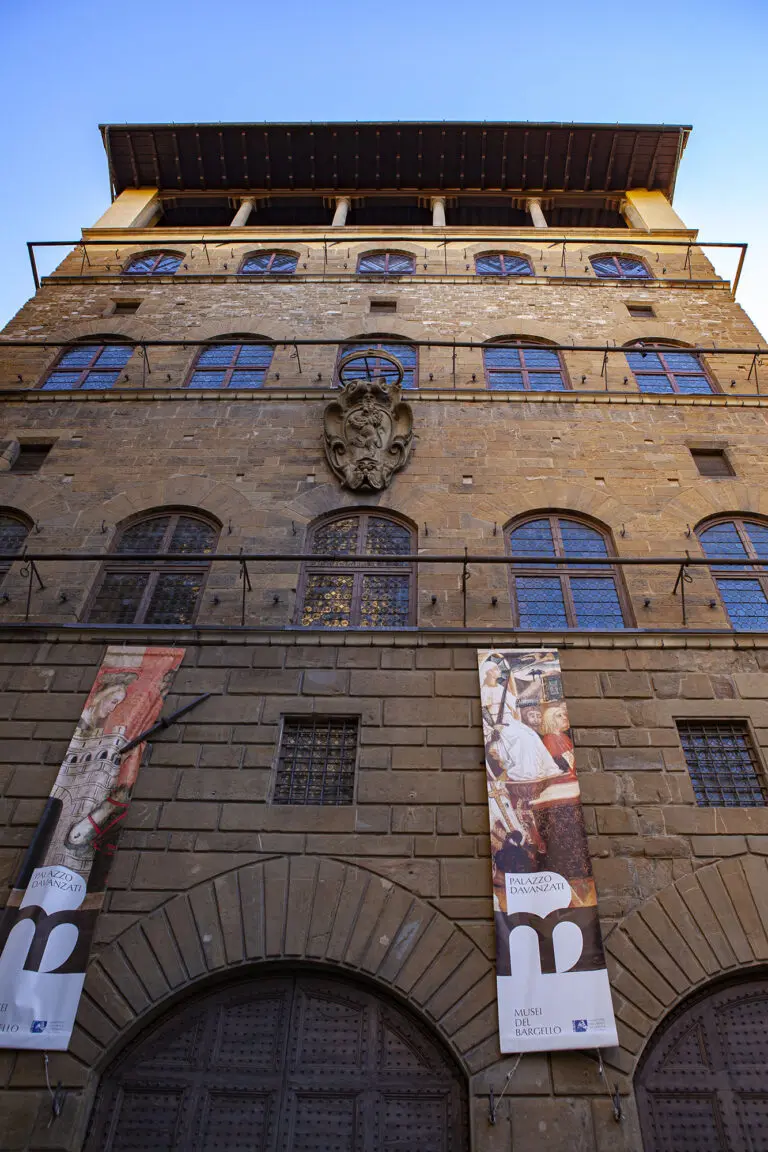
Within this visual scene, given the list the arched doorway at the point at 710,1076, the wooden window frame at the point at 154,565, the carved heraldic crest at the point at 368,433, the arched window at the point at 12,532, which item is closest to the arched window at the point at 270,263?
the carved heraldic crest at the point at 368,433

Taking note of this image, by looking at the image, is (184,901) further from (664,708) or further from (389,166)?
(389,166)

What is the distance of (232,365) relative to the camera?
51.5 feet

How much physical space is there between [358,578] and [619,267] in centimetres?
1328

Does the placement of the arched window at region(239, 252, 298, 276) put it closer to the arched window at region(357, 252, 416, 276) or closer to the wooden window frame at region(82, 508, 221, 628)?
the arched window at region(357, 252, 416, 276)

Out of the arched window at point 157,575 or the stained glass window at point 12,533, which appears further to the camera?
the stained glass window at point 12,533

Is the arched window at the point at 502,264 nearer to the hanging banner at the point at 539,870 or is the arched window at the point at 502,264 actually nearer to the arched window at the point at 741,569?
the arched window at the point at 741,569

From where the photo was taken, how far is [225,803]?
28.1ft

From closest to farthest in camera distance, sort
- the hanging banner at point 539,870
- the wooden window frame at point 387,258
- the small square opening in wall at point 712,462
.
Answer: the hanging banner at point 539,870, the small square opening in wall at point 712,462, the wooden window frame at point 387,258

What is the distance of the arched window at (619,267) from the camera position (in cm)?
1984

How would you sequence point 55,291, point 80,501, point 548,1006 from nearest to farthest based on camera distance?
point 548,1006 → point 80,501 → point 55,291

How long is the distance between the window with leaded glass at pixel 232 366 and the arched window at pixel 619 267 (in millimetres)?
8932

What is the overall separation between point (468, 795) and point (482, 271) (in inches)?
592

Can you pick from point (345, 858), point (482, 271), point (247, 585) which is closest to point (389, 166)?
point (482, 271)

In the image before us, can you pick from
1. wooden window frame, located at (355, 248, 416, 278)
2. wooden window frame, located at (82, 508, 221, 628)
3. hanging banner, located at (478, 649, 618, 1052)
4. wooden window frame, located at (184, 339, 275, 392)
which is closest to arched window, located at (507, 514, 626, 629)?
hanging banner, located at (478, 649, 618, 1052)
